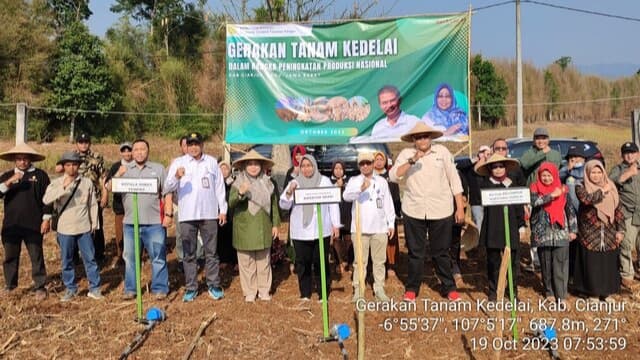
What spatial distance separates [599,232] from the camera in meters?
5.35

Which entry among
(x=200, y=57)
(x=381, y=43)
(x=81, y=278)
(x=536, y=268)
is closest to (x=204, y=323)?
(x=81, y=278)

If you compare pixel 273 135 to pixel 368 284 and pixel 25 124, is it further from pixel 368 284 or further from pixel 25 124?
pixel 25 124

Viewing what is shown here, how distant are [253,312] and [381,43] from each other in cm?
428

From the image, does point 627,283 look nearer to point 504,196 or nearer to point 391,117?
point 504,196

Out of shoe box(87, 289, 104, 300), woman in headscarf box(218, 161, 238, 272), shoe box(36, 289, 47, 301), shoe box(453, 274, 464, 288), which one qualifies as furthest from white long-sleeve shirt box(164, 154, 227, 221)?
shoe box(453, 274, 464, 288)

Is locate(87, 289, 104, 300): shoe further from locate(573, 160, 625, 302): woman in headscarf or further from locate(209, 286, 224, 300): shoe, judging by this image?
locate(573, 160, 625, 302): woman in headscarf

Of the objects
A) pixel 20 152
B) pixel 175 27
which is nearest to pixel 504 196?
pixel 20 152

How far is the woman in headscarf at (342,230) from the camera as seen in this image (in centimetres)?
613

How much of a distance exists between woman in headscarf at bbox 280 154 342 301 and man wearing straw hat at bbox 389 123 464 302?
767mm

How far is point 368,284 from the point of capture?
621cm

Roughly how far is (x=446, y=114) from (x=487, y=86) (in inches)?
898

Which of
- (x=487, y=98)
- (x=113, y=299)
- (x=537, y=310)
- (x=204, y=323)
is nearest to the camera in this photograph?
(x=204, y=323)

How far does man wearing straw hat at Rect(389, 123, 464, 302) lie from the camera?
5211mm

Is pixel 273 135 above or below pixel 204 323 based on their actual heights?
above
